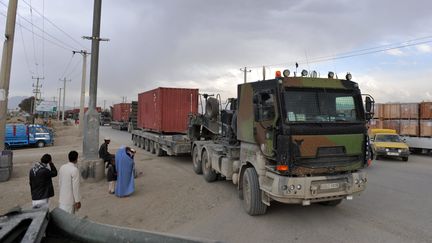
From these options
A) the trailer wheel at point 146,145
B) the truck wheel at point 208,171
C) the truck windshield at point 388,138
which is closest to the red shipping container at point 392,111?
the truck windshield at point 388,138

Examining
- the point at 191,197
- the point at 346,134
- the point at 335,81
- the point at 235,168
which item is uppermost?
the point at 335,81

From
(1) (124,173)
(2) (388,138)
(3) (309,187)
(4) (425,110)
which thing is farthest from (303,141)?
(4) (425,110)

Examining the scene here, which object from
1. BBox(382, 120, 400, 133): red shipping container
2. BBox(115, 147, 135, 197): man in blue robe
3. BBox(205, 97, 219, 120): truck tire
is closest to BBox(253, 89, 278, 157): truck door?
BBox(115, 147, 135, 197): man in blue robe

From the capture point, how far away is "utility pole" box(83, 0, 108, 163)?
1085 centimetres

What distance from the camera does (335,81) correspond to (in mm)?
7008

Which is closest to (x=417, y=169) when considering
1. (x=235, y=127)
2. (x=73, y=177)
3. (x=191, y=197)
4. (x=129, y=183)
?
(x=235, y=127)

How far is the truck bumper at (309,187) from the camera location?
6.11 metres

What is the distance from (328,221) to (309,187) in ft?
3.59

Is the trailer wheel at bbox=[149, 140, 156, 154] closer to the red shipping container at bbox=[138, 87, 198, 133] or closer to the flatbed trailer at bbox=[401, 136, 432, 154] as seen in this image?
the red shipping container at bbox=[138, 87, 198, 133]

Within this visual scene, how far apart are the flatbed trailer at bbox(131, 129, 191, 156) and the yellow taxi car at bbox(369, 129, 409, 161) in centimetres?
910

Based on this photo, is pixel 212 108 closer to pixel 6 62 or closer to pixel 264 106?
pixel 264 106

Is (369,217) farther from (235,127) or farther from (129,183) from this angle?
(129,183)

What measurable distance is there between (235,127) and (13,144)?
20.3m

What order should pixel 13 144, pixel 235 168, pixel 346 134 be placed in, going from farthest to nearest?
pixel 13 144
pixel 235 168
pixel 346 134
